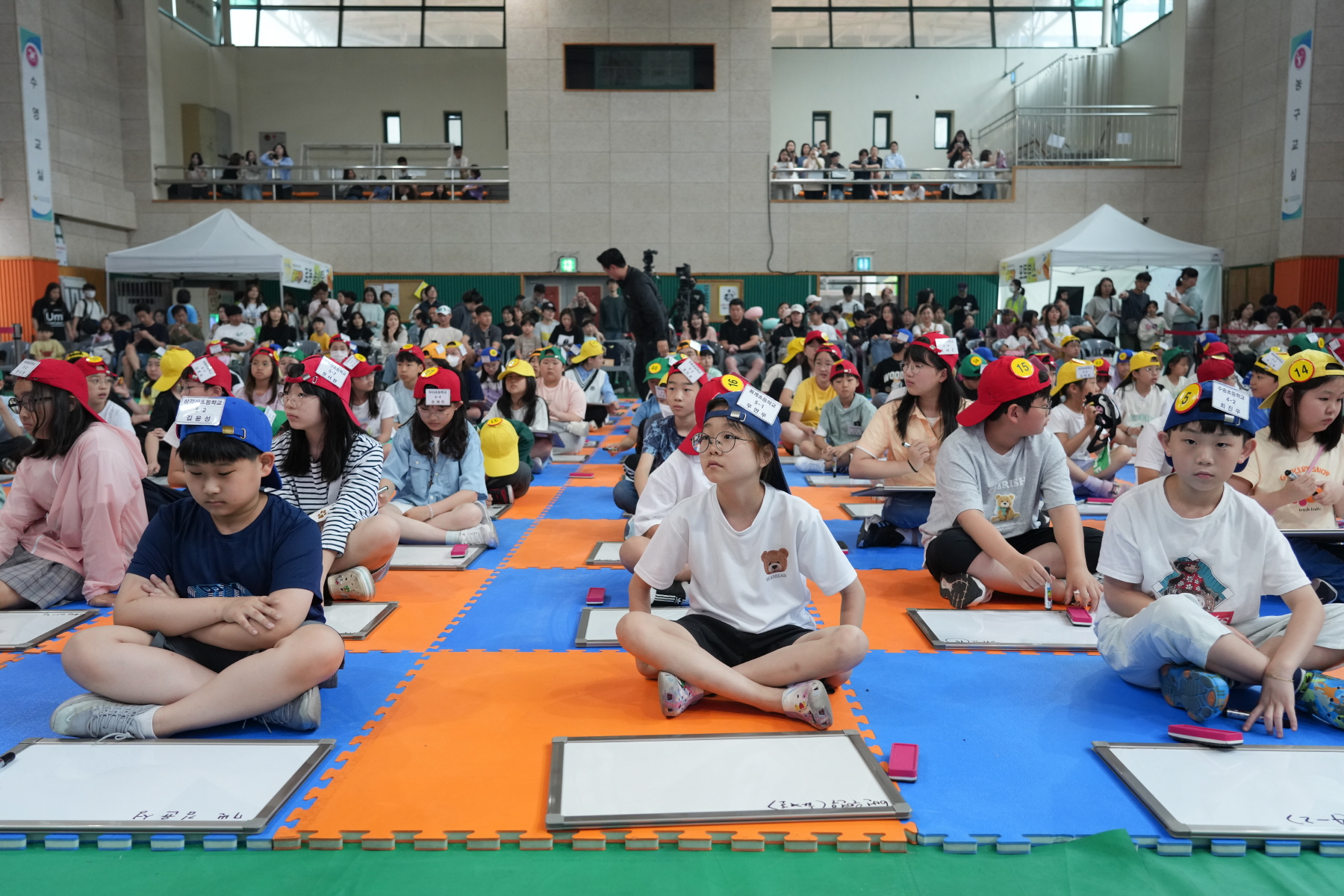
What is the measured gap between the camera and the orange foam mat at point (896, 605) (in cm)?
432

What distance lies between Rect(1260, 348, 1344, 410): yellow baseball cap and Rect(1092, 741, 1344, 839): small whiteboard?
213 centimetres

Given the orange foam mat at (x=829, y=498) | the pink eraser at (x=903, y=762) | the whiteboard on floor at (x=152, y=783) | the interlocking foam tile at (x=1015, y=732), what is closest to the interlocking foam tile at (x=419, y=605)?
the whiteboard on floor at (x=152, y=783)

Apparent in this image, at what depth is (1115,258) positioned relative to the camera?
17094 millimetres

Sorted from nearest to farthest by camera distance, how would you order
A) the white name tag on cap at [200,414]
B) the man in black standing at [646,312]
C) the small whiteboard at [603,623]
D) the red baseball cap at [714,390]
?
the white name tag on cap at [200,414]
the red baseball cap at [714,390]
the small whiteboard at [603,623]
the man in black standing at [646,312]

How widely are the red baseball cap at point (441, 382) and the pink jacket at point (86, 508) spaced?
1.72m

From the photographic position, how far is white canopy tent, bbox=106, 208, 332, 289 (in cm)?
1645

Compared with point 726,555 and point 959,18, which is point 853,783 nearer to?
point 726,555

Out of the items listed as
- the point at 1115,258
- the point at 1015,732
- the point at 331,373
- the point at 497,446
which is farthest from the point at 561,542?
the point at 1115,258

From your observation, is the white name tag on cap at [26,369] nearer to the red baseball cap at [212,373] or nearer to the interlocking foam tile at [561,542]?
the red baseball cap at [212,373]

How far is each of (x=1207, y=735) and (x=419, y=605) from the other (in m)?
3.48

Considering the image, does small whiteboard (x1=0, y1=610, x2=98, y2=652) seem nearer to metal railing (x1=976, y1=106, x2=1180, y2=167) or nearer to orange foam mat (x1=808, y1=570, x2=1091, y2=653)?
orange foam mat (x1=808, y1=570, x2=1091, y2=653)

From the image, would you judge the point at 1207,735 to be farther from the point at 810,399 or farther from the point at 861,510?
the point at 810,399

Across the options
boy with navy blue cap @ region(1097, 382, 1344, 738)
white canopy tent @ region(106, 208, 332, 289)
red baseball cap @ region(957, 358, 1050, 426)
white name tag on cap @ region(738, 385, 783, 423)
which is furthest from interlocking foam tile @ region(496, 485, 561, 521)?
white canopy tent @ region(106, 208, 332, 289)

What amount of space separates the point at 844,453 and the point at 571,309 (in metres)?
10.1
